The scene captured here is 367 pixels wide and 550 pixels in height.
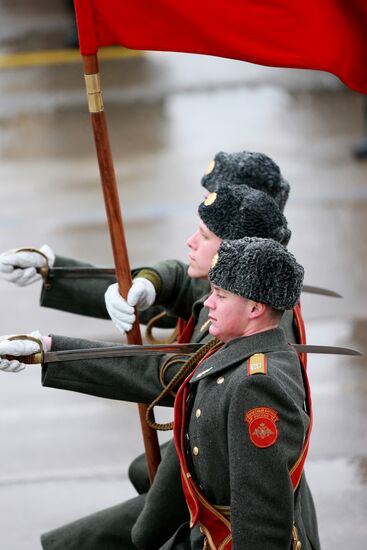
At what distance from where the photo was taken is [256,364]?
123 inches

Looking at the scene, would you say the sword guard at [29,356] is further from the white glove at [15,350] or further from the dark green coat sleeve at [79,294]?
the dark green coat sleeve at [79,294]

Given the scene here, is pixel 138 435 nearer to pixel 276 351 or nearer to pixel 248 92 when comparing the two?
pixel 276 351

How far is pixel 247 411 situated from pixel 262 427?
7cm

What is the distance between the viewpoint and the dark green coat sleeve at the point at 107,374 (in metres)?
3.54

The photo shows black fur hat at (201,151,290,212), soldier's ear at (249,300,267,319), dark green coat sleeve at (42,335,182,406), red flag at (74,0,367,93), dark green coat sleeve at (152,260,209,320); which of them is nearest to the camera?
soldier's ear at (249,300,267,319)

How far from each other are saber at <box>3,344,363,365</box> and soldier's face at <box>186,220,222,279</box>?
30 centimetres

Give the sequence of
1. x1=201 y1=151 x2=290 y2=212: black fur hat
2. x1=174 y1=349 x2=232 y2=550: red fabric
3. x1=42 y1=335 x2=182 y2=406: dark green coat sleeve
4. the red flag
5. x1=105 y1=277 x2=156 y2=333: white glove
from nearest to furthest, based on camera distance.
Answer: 1. x1=174 y1=349 x2=232 y2=550: red fabric
2. the red flag
3. x1=42 y1=335 x2=182 y2=406: dark green coat sleeve
4. x1=105 y1=277 x2=156 y2=333: white glove
5. x1=201 y1=151 x2=290 y2=212: black fur hat

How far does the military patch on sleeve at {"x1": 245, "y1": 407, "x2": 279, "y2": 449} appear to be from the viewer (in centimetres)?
300

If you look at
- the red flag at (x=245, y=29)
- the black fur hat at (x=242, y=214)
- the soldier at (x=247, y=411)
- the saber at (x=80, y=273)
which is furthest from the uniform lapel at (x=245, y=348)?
the saber at (x=80, y=273)

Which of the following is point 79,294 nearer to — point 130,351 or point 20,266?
point 20,266

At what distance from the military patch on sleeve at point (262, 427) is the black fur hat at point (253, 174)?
1010mm

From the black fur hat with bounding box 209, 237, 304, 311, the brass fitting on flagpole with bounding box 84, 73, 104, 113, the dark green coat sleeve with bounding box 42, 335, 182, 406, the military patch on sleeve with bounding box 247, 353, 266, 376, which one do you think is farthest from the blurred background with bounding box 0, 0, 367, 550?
the brass fitting on flagpole with bounding box 84, 73, 104, 113

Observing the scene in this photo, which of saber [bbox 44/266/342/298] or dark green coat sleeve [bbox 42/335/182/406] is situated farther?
saber [bbox 44/266/342/298]

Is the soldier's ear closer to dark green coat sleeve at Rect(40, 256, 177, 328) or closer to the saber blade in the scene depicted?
the saber blade
